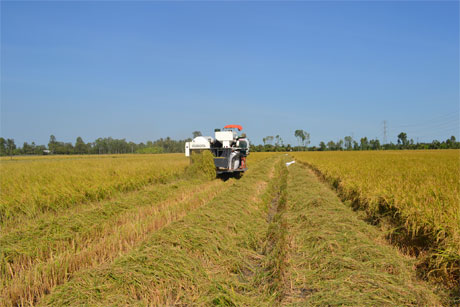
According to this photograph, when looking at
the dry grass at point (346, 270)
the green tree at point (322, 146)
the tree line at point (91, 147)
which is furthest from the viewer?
the green tree at point (322, 146)

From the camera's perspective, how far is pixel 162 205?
5641 mm

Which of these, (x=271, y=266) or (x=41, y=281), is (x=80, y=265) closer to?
(x=41, y=281)

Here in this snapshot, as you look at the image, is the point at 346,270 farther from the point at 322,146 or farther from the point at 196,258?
the point at 322,146

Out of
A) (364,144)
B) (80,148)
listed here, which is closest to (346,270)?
(80,148)

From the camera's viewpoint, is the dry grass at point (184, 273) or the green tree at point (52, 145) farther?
the green tree at point (52, 145)

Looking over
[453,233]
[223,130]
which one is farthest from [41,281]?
[223,130]

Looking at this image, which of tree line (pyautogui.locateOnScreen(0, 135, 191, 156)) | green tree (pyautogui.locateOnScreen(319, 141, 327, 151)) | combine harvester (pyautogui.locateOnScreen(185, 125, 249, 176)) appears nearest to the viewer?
combine harvester (pyautogui.locateOnScreen(185, 125, 249, 176))

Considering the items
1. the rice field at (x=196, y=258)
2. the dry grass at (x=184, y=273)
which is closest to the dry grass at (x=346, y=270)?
the rice field at (x=196, y=258)

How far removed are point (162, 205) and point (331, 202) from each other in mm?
4194

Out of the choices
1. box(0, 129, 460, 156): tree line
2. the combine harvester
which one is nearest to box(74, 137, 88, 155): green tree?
box(0, 129, 460, 156): tree line

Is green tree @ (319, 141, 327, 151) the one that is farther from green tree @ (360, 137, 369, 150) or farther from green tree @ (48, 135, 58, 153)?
green tree @ (48, 135, 58, 153)

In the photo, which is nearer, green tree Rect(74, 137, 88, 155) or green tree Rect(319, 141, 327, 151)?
green tree Rect(74, 137, 88, 155)

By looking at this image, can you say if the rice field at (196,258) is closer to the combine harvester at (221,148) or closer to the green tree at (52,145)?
the combine harvester at (221,148)

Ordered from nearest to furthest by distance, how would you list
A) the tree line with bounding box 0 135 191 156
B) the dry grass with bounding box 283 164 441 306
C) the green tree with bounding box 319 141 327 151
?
1. the dry grass with bounding box 283 164 441 306
2. the tree line with bounding box 0 135 191 156
3. the green tree with bounding box 319 141 327 151
